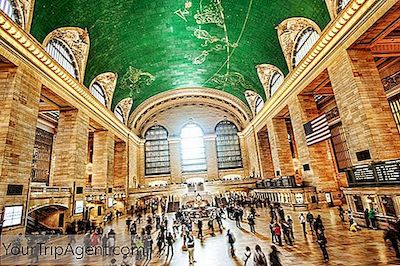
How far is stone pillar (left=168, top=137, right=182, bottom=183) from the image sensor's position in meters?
29.2

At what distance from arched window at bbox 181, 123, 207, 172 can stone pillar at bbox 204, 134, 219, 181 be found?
0.65 meters

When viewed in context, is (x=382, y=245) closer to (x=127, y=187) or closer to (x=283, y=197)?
(x=283, y=197)

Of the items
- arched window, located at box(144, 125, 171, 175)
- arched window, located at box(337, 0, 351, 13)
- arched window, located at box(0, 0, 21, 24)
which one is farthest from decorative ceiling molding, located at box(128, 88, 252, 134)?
arched window, located at box(337, 0, 351, 13)

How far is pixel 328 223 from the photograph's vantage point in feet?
32.8

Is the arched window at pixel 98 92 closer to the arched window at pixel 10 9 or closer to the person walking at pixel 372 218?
the arched window at pixel 10 9

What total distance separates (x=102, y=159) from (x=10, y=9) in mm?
12054

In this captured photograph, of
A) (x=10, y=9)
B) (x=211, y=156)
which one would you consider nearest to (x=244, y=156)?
(x=211, y=156)

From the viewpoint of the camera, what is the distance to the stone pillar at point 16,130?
9.00m

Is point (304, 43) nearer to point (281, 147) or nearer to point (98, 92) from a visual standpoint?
point (281, 147)

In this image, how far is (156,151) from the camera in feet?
102

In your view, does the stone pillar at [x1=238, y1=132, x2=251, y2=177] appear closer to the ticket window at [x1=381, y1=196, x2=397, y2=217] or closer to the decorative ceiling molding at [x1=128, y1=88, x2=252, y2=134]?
the decorative ceiling molding at [x1=128, y1=88, x2=252, y2=134]

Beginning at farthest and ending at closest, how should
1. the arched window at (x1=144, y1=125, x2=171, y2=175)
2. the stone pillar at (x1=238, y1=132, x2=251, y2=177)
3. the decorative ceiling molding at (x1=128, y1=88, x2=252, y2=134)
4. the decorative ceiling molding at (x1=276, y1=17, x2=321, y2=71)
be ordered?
1. the arched window at (x1=144, y1=125, x2=171, y2=175)
2. the stone pillar at (x1=238, y1=132, x2=251, y2=177)
3. the decorative ceiling molding at (x1=128, y1=88, x2=252, y2=134)
4. the decorative ceiling molding at (x1=276, y1=17, x2=321, y2=71)

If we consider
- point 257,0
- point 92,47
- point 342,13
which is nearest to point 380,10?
point 342,13

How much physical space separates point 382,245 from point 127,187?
21.7m
